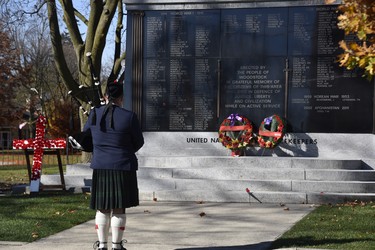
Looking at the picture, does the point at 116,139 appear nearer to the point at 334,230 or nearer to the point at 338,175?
the point at 334,230

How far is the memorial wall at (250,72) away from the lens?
1600 centimetres

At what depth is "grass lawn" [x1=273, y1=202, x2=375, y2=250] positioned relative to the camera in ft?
28.8

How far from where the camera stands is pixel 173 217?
1167 cm

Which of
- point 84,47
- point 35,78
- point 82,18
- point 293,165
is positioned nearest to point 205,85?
point 293,165

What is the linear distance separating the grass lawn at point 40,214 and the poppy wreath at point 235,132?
3.55 metres

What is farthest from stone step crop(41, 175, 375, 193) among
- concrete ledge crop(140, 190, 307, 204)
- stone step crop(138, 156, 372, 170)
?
stone step crop(138, 156, 372, 170)

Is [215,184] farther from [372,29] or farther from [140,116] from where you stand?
[372,29]

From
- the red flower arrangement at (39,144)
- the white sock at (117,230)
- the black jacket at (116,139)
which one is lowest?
the white sock at (117,230)

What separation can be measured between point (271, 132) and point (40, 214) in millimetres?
6192

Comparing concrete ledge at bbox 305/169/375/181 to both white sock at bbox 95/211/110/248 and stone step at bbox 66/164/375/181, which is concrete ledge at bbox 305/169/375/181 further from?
white sock at bbox 95/211/110/248

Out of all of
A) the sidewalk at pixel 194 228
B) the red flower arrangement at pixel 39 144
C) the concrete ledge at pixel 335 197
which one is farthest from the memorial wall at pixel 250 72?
the sidewalk at pixel 194 228

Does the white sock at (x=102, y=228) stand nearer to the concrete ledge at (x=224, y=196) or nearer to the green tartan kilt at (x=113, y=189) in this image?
the green tartan kilt at (x=113, y=189)

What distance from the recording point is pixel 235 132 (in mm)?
16016

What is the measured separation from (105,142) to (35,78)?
162 feet
